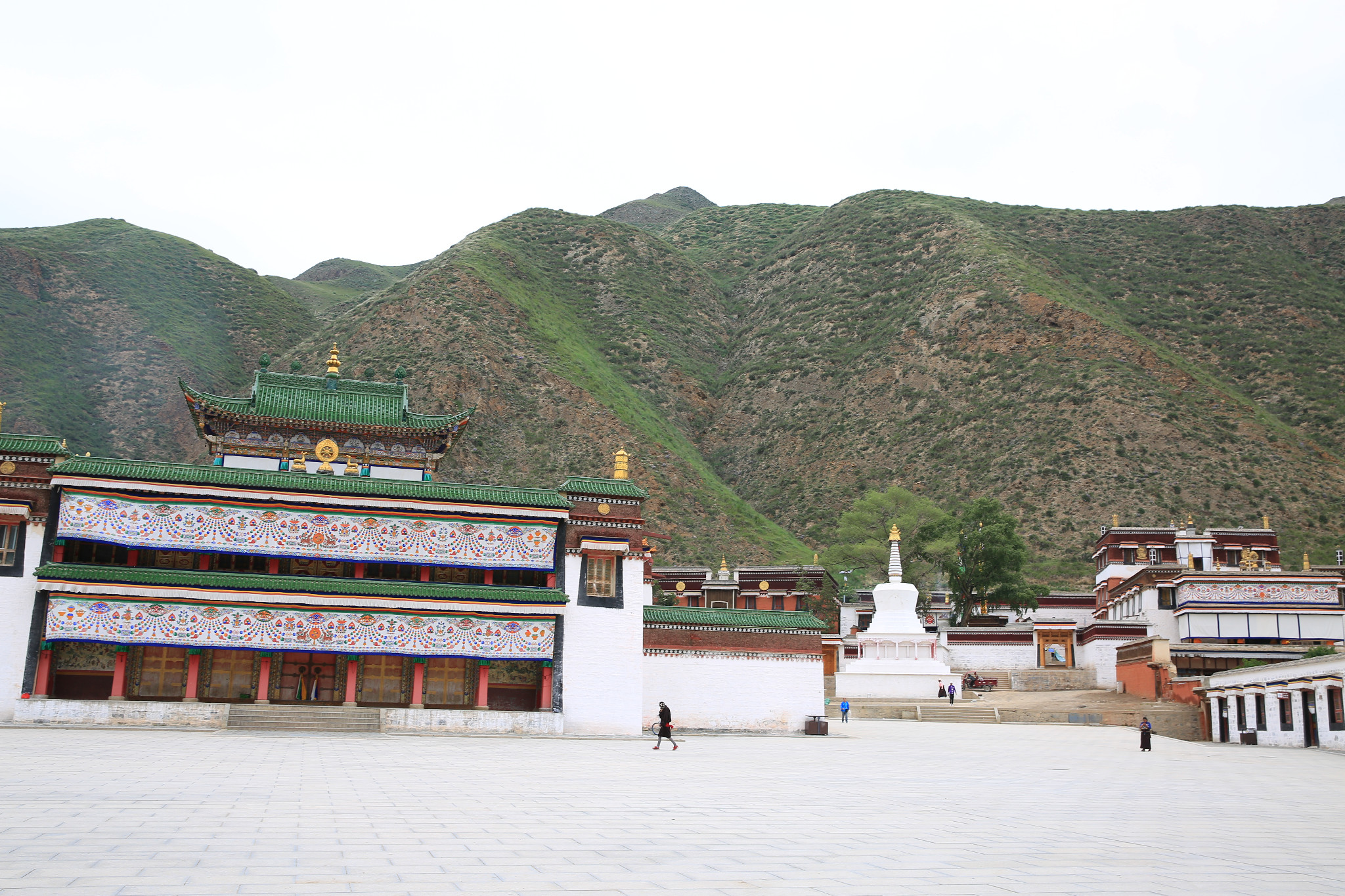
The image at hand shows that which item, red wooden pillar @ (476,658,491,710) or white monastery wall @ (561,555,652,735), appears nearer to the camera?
red wooden pillar @ (476,658,491,710)

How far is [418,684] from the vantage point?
104 feet

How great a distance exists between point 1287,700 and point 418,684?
26711mm

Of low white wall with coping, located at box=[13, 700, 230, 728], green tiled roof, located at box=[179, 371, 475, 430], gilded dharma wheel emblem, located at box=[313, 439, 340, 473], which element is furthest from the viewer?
green tiled roof, located at box=[179, 371, 475, 430]

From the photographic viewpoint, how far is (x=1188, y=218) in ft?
381

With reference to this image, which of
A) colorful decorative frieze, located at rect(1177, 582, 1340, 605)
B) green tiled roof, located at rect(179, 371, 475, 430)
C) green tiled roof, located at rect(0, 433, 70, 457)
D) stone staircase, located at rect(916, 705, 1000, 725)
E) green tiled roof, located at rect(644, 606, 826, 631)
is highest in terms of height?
green tiled roof, located at rect(179, 371, 475, 430)

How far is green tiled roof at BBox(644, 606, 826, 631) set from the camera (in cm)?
3497

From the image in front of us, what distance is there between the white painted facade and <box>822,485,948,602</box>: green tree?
30.9m

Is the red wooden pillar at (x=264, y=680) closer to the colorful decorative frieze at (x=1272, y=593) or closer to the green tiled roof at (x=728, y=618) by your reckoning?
the green tiled roof at (x=728, y=618)

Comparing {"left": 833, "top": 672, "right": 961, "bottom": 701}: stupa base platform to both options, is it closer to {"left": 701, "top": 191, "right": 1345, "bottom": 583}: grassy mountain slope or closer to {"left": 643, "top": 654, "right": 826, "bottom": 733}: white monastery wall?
{"left": 643, "top": 654, "right": 826, "bottom": 733}: white monastery wall

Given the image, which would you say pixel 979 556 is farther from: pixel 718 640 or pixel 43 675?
pixel 43 675

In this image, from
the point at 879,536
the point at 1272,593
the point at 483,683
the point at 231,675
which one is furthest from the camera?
the point at 879,536

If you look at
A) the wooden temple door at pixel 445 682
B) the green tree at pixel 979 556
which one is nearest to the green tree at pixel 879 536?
the green tree at pixel 979 556

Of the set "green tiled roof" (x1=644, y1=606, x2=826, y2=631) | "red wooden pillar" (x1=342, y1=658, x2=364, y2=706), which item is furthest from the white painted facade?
"red wooden pillar" (x1=342, y1=658, x2=364, y2=706)

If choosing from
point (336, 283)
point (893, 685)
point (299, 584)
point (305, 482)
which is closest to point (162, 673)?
point (299, 584)
